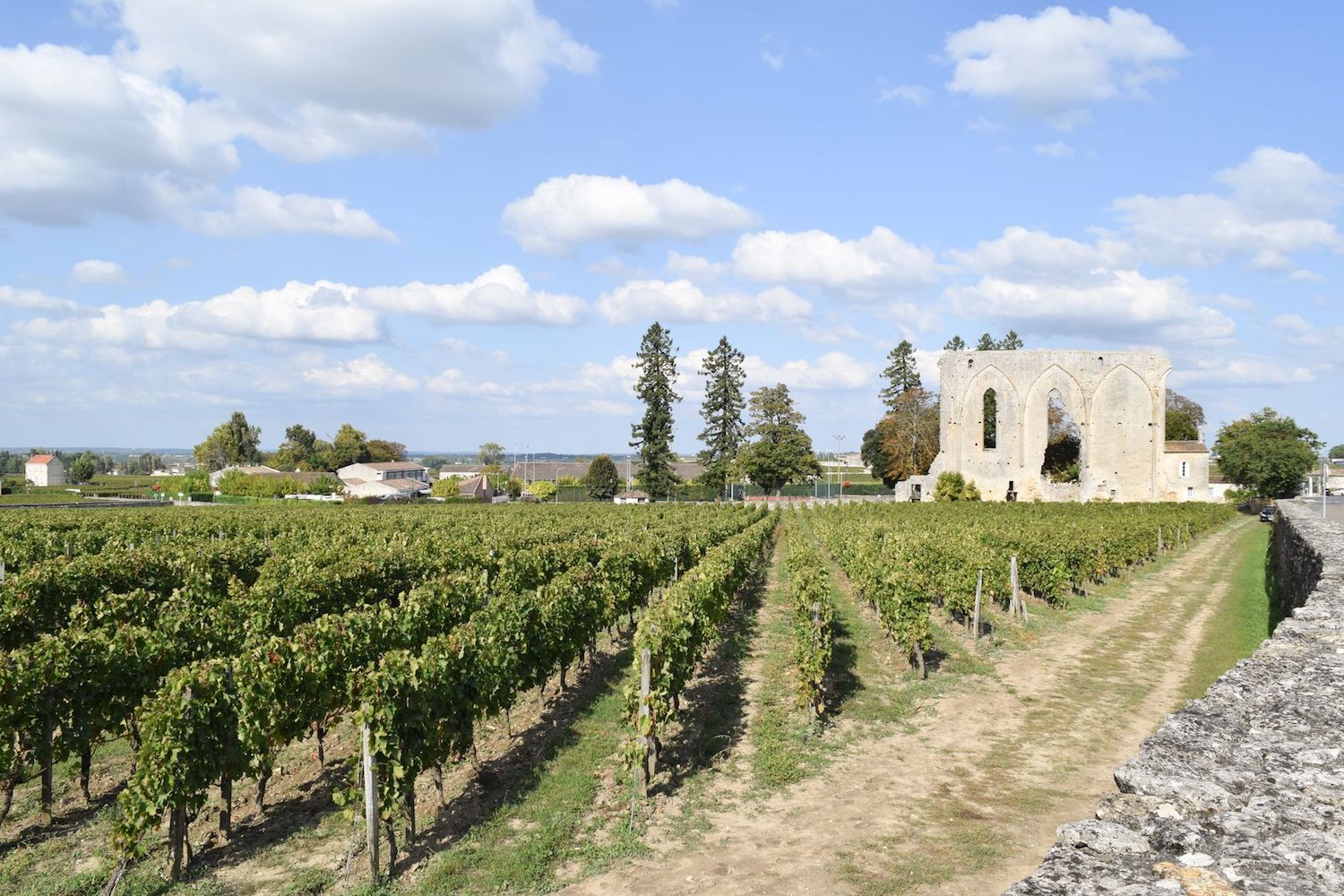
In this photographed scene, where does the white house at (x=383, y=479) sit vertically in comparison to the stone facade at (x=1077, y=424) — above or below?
below

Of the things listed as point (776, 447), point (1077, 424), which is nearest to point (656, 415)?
point (776, 447)

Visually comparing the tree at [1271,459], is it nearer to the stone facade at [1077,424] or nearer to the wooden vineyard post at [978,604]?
the stone facade at [1077,424]

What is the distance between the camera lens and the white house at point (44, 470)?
12267 cm

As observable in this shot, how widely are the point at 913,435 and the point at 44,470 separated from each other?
126881 millimetres

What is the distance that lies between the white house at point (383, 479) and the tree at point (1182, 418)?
80.0 m

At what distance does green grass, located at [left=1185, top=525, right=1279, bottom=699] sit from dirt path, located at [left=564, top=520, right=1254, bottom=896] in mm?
405

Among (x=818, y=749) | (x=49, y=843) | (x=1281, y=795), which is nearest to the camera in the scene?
(x=1281, y=795)

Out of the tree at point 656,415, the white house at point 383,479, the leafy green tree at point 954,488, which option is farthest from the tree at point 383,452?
the leafy green tree at point 954,488

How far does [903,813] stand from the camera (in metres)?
7.70

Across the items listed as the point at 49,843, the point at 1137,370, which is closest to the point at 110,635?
the point at 49,843

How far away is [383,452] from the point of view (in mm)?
134250

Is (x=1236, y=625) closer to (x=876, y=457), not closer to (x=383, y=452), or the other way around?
(x=876, y=457)

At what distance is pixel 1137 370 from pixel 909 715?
60028 mm

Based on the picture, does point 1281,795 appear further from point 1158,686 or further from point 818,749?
point 1158,686
